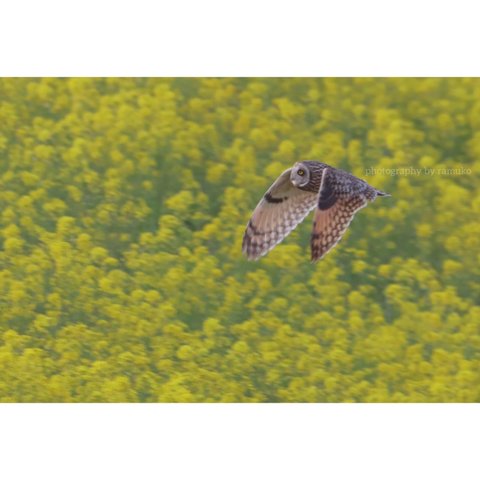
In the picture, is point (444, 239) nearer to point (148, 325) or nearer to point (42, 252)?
point (148, 325)

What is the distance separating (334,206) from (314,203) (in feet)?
0.35

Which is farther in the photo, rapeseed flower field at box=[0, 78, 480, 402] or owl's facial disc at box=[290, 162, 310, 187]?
rapeseed flower field at box=[0, 78, 480, 402]

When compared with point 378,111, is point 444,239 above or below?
below

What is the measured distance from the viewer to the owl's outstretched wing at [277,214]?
21.8 feet

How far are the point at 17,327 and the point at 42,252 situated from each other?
454 millimetres

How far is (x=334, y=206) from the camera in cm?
661

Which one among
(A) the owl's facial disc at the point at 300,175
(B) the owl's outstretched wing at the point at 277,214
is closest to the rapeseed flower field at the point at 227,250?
(B) the owl's outstretched wing at the point at 277,214

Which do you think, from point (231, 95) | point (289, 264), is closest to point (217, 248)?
point (289, 264)

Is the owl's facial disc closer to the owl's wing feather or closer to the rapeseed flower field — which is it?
the owl's wing feather

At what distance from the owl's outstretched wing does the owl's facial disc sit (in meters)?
0.03

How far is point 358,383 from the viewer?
22.7ft

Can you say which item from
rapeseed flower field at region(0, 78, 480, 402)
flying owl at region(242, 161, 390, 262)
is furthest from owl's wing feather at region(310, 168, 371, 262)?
rapeseed flower field at region(0, 78, 480, 402)

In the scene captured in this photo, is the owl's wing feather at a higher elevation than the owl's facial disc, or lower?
lower

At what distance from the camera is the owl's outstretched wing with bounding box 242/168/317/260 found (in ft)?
21.8
